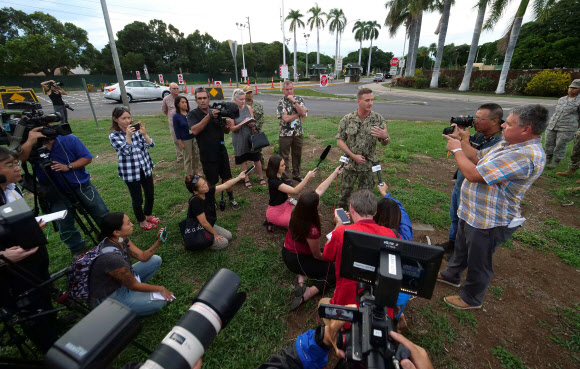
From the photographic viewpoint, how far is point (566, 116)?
5.46m

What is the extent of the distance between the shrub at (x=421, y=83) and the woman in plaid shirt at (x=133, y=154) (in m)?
27.3

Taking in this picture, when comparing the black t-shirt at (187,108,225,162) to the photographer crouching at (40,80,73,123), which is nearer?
the black t-shirt at (187,108,225,162)

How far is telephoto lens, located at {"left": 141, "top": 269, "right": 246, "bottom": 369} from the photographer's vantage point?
934 mm

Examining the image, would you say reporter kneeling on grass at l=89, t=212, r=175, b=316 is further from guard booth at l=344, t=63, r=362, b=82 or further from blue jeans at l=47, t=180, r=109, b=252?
guard booth at l=344, t=63, r=362, b=82

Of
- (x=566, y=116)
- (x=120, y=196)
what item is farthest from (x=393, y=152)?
(x=120, y=196)

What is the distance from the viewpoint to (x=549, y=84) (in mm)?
16750

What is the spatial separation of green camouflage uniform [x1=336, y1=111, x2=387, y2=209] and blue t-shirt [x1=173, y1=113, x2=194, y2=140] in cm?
314

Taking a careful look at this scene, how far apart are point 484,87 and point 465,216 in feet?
81.9

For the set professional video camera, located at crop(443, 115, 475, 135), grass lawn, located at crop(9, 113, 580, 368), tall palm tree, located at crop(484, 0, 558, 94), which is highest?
tall palm tree, located at crop(484, 0, 558, 94)

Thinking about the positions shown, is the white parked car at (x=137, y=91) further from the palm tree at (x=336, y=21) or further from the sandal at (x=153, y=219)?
the palm tree at (x=336, y=21)

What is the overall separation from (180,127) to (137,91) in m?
15.6

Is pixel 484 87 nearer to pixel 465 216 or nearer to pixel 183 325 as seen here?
pixel 465 216

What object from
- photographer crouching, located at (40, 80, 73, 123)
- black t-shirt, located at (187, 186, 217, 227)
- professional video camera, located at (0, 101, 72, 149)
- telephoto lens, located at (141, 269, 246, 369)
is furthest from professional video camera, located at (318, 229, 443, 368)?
photographer crouching, located at (40, 80, 73, 123)

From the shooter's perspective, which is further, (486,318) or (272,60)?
(272,60)
